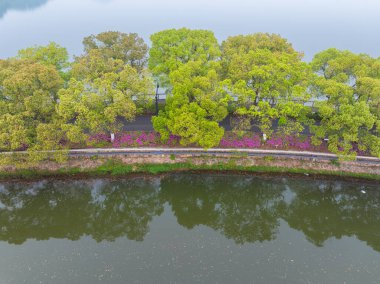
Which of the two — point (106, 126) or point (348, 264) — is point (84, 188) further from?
point (348, 264)

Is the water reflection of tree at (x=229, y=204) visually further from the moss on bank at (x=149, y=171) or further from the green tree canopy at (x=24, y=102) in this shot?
the green tree canopy at (x=24, y=102)

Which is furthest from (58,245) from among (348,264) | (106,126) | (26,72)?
(348,264)

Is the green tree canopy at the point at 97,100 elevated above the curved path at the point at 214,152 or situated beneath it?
elevated above

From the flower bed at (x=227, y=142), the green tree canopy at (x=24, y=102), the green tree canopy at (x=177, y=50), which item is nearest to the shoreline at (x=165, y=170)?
the flower bed at (x=227, y=142)

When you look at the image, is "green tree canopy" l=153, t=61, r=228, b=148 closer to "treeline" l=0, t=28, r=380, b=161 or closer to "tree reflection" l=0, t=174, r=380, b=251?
"treeline" l=0, t=28, r=380, b=161

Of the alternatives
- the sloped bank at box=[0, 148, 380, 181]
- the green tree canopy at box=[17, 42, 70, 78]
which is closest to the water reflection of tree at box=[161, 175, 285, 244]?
the sloped bank at box=[0, 148, 380, 181]

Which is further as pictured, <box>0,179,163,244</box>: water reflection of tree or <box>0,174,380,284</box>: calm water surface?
<box>0,179,163,244</box>: water reflection of tree

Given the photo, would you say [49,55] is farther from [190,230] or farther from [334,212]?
[334,212]

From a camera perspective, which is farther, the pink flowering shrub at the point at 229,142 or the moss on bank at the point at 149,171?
the pink flowering shrub at the point at 229,142
